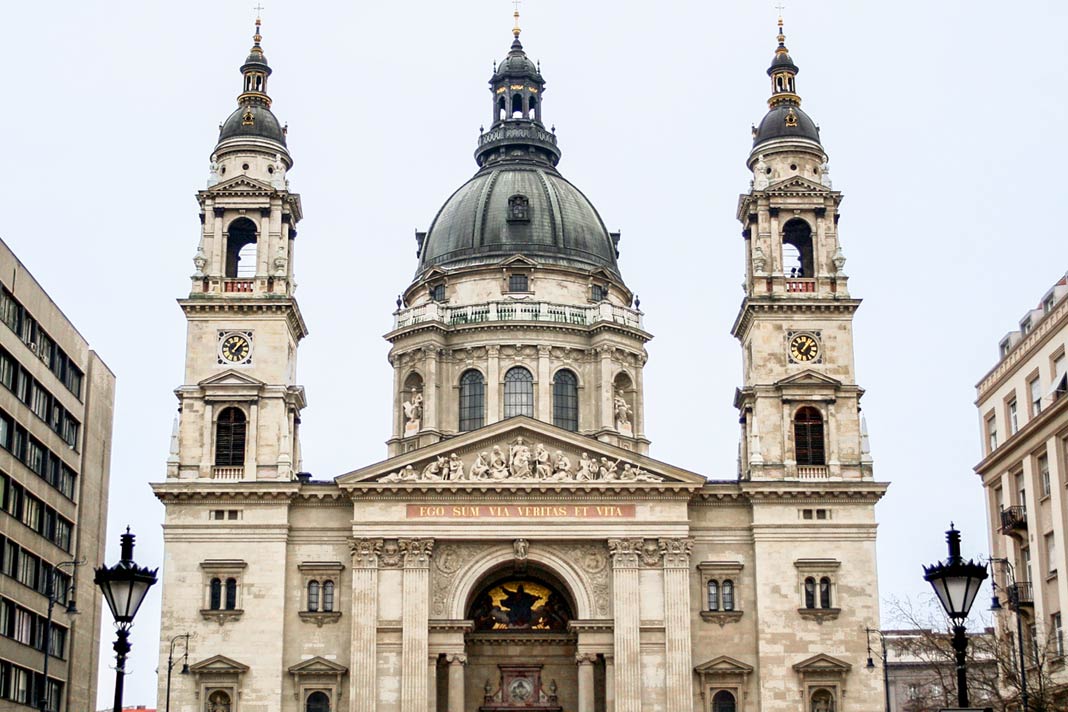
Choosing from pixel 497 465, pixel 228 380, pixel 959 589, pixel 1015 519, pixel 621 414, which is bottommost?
pixel 959 589

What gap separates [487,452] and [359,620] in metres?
8.76

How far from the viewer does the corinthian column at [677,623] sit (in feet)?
205

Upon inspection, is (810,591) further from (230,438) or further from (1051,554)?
(230,438)

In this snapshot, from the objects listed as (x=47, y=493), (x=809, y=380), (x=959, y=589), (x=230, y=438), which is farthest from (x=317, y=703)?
(x=959, y=589)

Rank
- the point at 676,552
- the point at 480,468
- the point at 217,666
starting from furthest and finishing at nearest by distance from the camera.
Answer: the point at 480,468 < the point at 676,552 < the point at 217,666

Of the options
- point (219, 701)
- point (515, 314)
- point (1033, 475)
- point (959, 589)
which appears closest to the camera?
point (959, 589)

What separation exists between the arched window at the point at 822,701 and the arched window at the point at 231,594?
23.8 meters

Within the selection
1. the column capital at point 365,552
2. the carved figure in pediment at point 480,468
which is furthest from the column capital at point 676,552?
the column capital at point 365,552

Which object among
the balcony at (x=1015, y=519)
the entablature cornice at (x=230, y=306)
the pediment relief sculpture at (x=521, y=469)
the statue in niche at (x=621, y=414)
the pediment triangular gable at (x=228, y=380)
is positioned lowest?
the balcony at (x=1015, y=519)

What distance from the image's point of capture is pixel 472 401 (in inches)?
3076

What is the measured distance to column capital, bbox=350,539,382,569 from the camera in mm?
63906

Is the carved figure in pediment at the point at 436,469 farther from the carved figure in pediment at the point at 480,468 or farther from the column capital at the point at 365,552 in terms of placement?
the column capital at the point at 365,552

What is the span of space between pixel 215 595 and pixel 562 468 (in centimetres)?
1515

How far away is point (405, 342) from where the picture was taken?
79.7 m
